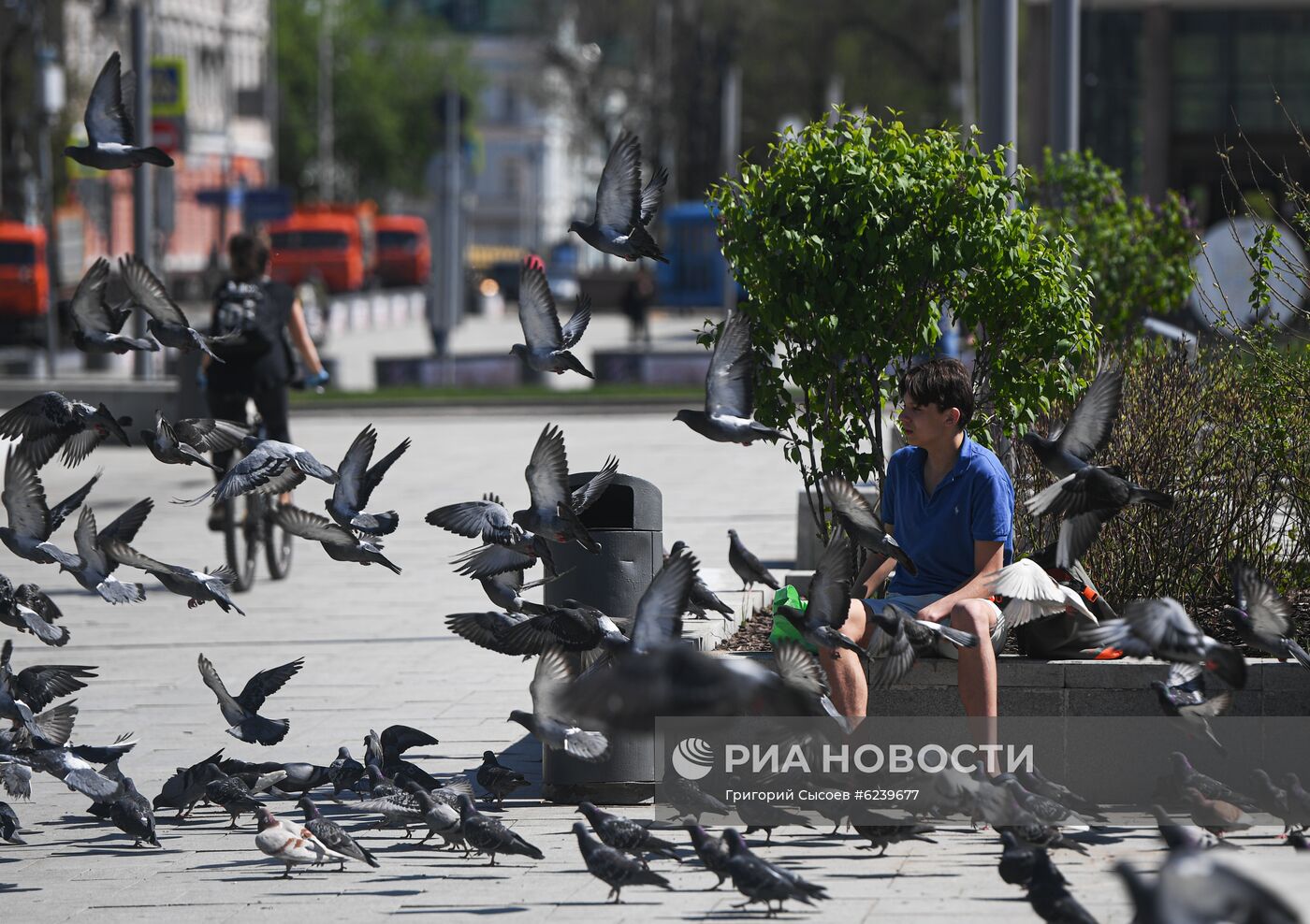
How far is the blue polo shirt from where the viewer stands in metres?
6.45

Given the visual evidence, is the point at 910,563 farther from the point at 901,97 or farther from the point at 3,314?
the point at 901,97

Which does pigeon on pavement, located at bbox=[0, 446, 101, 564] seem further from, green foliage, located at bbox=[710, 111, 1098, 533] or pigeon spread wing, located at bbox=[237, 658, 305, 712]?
green foliage, located at bbox=[710, 111, 1098, 533]

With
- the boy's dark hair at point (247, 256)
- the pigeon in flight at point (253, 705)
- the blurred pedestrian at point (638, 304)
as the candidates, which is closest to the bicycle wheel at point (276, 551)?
the boy's dark hair at point (247, 256)

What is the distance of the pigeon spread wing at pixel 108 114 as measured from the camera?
8.02 m

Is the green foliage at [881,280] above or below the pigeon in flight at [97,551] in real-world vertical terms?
above

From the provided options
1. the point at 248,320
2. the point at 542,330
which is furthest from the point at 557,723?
the point at 248,320

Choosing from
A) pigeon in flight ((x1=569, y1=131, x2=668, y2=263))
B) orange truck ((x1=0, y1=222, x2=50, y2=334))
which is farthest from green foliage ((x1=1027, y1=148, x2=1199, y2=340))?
orange truck ((x1=0, y1=222, x2=50, y2=334))

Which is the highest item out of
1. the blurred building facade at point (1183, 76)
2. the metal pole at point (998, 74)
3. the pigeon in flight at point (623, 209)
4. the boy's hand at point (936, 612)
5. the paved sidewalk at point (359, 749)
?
the blurred building facade at point (1183, 76)

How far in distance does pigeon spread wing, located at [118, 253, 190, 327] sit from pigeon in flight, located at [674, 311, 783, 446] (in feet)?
6.62

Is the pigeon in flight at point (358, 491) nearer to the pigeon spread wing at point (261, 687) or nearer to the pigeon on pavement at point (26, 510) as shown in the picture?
the pigeon spread wing at point (261, 687)

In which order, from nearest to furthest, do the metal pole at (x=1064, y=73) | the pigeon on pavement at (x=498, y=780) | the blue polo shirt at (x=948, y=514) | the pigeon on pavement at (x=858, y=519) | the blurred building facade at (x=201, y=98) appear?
the pigeon on pavement at (x=858, y=519), the blue polo shirt at (x=948, y=514), the pigeon on pavement at (x=498, y=780), the metal pole at (x=1064, y=73), the blurred building facade at (x=201, y=98)

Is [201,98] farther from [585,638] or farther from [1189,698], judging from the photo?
[1189,698]

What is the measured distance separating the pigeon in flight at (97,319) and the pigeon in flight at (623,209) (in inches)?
62.7

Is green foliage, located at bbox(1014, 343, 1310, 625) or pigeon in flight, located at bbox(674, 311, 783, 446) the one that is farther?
green foliage, located at bbox(1014, 343, 1310, 625)
